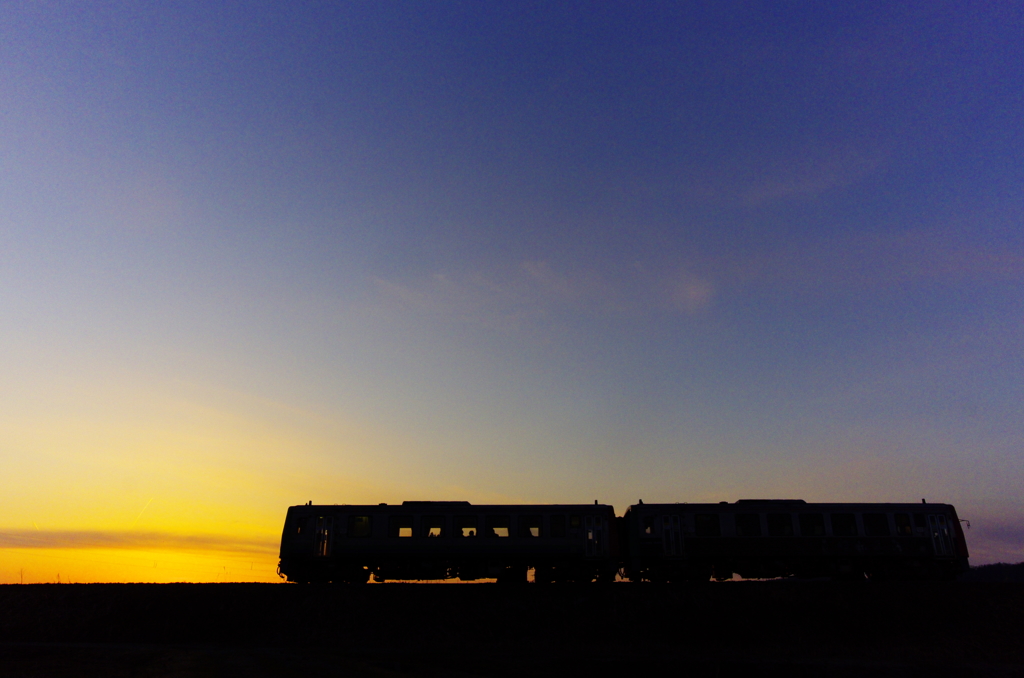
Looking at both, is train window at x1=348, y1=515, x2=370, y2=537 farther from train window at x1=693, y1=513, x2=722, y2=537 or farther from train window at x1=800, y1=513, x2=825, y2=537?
train window at x1=800, y1=513, x2=825, y2=537

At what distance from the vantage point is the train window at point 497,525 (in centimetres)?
3681

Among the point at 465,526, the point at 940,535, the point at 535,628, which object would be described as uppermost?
the point at 465,526

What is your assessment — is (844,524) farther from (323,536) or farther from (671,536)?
(323,536)

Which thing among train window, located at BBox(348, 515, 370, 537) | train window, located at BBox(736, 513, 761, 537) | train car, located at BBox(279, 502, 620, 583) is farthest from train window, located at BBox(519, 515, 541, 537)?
train window, located at BBox(736, 513, 761, 537)

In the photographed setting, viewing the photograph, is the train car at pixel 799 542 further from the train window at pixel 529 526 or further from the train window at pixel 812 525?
the train window at pixel 529 526

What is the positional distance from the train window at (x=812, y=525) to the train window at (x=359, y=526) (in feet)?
74.0

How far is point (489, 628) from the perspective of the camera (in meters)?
31.7

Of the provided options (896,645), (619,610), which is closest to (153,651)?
(619,610)

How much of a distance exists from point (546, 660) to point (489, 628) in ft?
14.1

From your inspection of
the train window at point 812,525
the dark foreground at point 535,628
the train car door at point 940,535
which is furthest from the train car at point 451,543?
the train car door at point 940,535

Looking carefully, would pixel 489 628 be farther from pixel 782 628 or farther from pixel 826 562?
pixel 826 562

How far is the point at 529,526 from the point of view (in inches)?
1448

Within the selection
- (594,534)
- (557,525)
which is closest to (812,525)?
(594,534)

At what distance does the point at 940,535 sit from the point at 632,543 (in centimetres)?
1588
